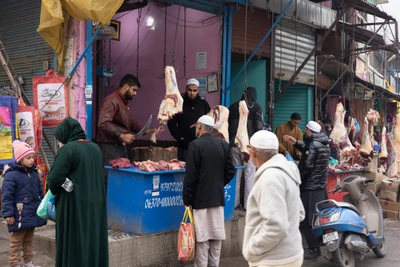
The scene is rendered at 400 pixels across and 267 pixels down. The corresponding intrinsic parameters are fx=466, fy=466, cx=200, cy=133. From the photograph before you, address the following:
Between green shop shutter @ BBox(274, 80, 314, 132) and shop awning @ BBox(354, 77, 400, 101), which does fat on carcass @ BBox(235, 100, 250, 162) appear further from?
shop awning @ BBox(354, 77, 400, 101)

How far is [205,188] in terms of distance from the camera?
5.55 meters

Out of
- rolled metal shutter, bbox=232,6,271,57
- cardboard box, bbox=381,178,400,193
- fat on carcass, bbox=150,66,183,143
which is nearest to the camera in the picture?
fat on carcass, bbox=150,66,183,143

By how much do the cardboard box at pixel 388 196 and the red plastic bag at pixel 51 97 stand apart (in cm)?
763

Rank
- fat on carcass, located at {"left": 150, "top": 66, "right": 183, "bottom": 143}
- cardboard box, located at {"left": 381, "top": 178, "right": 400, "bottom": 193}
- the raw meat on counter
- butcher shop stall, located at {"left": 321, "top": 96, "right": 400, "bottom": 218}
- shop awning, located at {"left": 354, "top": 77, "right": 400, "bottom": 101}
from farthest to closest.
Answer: shop awning, located at {"left": 354, "top": 77, "right": 400, "bottom": 101} → cardboard box, located at {"left": 381, "top": 178, "right": 400, "bottom": 193} → butcher shop stall, located at {"left": 321, "top": 96, "right": 400, "bottom": 218} → fat on carcass, located at {"left": 150, "top": 66, "right": 183, "bottom": 143} → the raw meat on counter

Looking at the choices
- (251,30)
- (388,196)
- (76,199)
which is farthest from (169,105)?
(388,196)

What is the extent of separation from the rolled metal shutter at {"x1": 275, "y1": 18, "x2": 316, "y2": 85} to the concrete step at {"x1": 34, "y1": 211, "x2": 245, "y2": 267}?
5759 mm

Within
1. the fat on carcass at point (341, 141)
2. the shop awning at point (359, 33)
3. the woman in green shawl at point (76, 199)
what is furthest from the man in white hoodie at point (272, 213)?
the shop awning at point (359, 33)

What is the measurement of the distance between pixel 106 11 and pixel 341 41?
9.18 m

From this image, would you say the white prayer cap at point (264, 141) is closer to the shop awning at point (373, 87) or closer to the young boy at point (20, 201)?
the young boy at point (20, 201)

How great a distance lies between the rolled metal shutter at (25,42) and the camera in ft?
23.3

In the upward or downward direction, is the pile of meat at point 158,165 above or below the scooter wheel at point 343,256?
above

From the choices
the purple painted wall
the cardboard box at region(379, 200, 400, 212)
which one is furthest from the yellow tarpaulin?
the cardboard box at region(379, 200, 400, 212)

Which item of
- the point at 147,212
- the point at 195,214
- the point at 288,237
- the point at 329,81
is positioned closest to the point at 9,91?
the point at 147,212

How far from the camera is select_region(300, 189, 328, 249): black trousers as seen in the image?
709cm
